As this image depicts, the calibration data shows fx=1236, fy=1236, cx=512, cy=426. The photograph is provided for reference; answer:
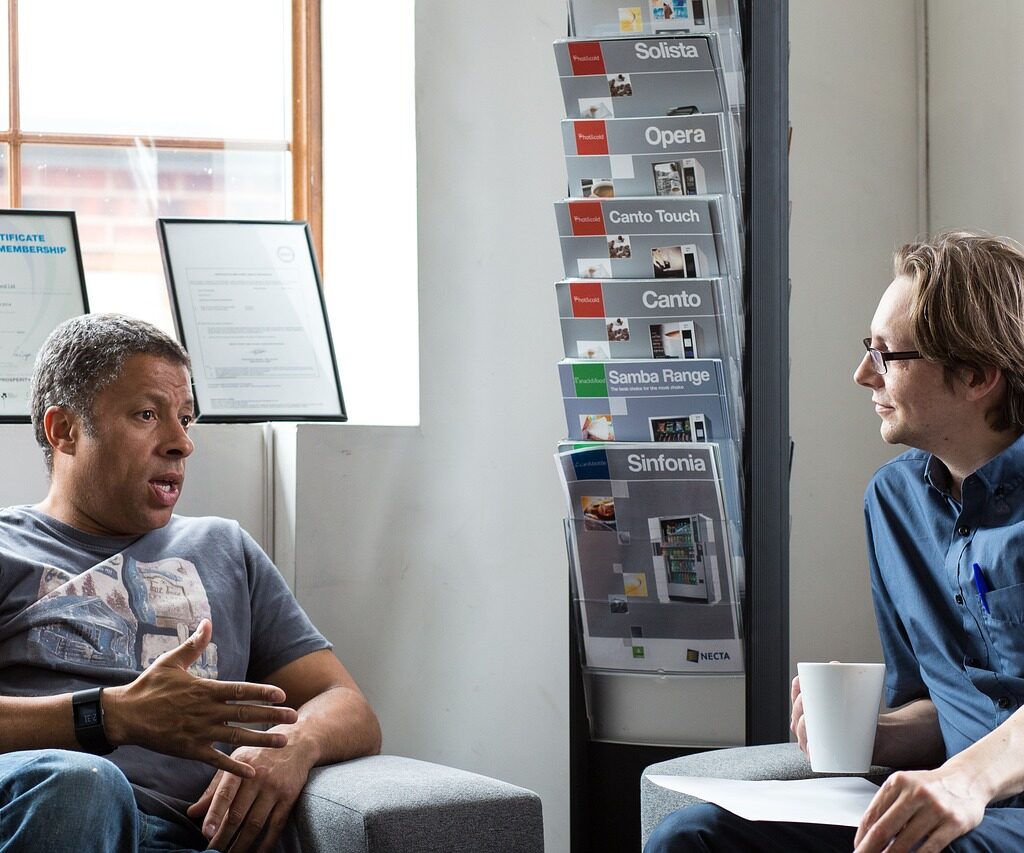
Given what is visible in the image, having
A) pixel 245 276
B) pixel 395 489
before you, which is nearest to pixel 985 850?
pixel 395 489

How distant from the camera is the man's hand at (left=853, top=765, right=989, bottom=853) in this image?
1.18 m

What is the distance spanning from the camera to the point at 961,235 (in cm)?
157

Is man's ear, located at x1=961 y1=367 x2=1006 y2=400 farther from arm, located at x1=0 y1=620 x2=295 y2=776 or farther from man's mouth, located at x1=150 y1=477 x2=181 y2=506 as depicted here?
man's mouth, located at x1=150 y1=477 x2=181 y2=506

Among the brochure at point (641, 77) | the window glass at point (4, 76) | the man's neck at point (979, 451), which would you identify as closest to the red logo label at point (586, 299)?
the brochure at point (641, 77)

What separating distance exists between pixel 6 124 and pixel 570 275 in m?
1.30

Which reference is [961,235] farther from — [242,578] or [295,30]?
[295,30]

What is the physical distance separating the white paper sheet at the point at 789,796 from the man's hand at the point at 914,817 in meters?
0.07

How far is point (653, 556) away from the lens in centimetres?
211

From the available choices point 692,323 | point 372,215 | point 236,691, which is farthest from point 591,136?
point 236,691

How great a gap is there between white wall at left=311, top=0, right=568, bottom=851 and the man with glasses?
88 centimetres

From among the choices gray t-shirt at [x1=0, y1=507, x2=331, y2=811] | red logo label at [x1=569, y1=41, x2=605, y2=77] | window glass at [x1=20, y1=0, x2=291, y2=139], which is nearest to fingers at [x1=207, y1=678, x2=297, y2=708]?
gray t-shirt at [x1=0, y1=507, x2=331, y2=811]

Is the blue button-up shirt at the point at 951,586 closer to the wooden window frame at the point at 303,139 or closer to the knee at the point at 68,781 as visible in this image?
the knee at the point at 68,781

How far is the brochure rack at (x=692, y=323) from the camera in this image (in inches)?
78.7

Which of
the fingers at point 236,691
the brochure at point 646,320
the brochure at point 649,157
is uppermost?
the brochure at point 649,157
